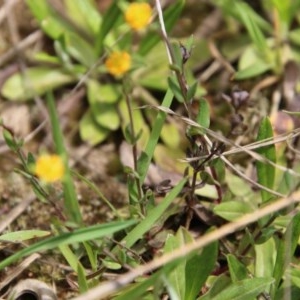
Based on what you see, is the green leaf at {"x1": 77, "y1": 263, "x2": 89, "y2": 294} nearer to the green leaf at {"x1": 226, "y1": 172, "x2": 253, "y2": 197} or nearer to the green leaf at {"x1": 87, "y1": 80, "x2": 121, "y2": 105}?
the green leaf at {"x1": 226, "y1": 172, "x2": 253, "y2": 197}

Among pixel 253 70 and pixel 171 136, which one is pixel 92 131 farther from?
pixel 253 70

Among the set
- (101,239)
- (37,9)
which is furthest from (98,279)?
(37,9)

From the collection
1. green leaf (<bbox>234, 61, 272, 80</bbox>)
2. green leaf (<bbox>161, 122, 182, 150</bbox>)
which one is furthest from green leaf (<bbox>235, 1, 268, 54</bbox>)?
green leaf (<bbox>161, 122, 182, 150</bbox>)

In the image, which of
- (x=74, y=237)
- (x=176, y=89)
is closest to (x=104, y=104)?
(x=176, y=89)

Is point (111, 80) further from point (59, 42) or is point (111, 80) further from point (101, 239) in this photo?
point (101, 239)

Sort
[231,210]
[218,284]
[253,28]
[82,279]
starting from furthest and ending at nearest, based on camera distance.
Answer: [253,28] → [231,210] → [218,284] → [82,279]

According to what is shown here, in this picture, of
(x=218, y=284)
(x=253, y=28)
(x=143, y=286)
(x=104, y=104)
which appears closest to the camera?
(x=143, y=286)
